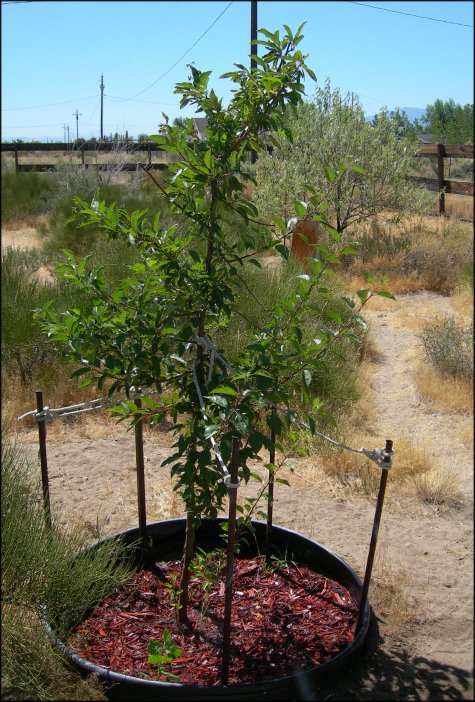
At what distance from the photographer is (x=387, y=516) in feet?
13.3

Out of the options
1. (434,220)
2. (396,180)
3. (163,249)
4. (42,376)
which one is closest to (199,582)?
(163,249)

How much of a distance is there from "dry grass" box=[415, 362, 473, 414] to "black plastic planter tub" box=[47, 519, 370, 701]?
2.69 ft

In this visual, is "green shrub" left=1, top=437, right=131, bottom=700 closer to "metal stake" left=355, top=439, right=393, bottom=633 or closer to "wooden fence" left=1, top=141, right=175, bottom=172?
"metal stake" left=355, top=439, right=393, bottom=633

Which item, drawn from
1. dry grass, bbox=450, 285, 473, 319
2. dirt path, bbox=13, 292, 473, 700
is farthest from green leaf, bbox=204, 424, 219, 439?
dry grass, bbox=450, 285, 473, 319

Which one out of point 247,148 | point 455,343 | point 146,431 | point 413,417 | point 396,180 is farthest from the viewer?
point 396,180

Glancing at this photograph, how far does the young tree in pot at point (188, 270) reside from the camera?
7.55ft

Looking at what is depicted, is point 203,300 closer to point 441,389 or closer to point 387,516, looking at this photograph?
point 441,389

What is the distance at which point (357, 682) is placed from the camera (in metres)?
2.41

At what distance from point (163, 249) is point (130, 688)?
1.37 metres

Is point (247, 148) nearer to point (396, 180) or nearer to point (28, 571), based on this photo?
point (28, 571)

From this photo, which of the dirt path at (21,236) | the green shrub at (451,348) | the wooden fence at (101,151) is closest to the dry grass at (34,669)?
the green shrub at (451,348)

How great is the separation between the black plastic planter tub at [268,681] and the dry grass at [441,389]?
0.82 m

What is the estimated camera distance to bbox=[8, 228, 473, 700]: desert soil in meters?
2.38

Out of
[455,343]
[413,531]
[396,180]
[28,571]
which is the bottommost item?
[413,531]
